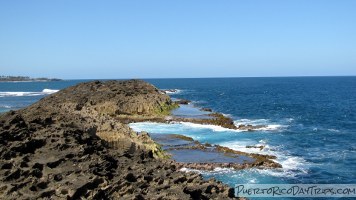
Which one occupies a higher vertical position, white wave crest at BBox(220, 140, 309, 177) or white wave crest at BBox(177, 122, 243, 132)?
white wave crest at BBox(177, 122, 243, 132)

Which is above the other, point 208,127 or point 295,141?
point 208,127

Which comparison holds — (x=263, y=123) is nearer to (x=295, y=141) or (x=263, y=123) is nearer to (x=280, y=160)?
(x=295, y=141)

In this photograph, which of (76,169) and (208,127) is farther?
(208,127)

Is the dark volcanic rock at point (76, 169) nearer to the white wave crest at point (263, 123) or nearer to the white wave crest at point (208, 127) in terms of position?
the white wave crest at point (208, 127)

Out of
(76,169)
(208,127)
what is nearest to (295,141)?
(208,127)

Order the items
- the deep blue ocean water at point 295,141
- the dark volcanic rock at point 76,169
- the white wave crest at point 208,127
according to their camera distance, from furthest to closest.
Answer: the white wave crest at point 208,127 < the deep blue ocean water at point 295,141 < the dark volcanic rock at point 76,169

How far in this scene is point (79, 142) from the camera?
25.3 metres

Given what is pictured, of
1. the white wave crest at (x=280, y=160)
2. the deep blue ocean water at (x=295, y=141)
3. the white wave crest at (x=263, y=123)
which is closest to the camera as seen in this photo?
the deep blue ocean water at (x=295, y=141)

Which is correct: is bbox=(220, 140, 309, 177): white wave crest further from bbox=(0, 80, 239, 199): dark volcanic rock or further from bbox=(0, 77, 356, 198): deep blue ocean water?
bbox=(0, 80, 239, 199): dark volcanic rock

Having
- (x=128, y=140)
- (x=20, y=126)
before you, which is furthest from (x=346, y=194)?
(x=20, y=126)

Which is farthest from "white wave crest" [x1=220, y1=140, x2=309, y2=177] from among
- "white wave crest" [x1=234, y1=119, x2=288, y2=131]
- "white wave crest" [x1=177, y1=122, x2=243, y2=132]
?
"white wave crest" [x1=234, y1=119, x2=288, y2=131]

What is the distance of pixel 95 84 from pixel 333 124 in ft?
172

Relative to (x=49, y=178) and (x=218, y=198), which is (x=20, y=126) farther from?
(x=218, y=198)

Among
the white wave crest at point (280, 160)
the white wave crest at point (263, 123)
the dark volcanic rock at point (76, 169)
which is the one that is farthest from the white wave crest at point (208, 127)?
the dark volcanic rock at point (76, 169)
